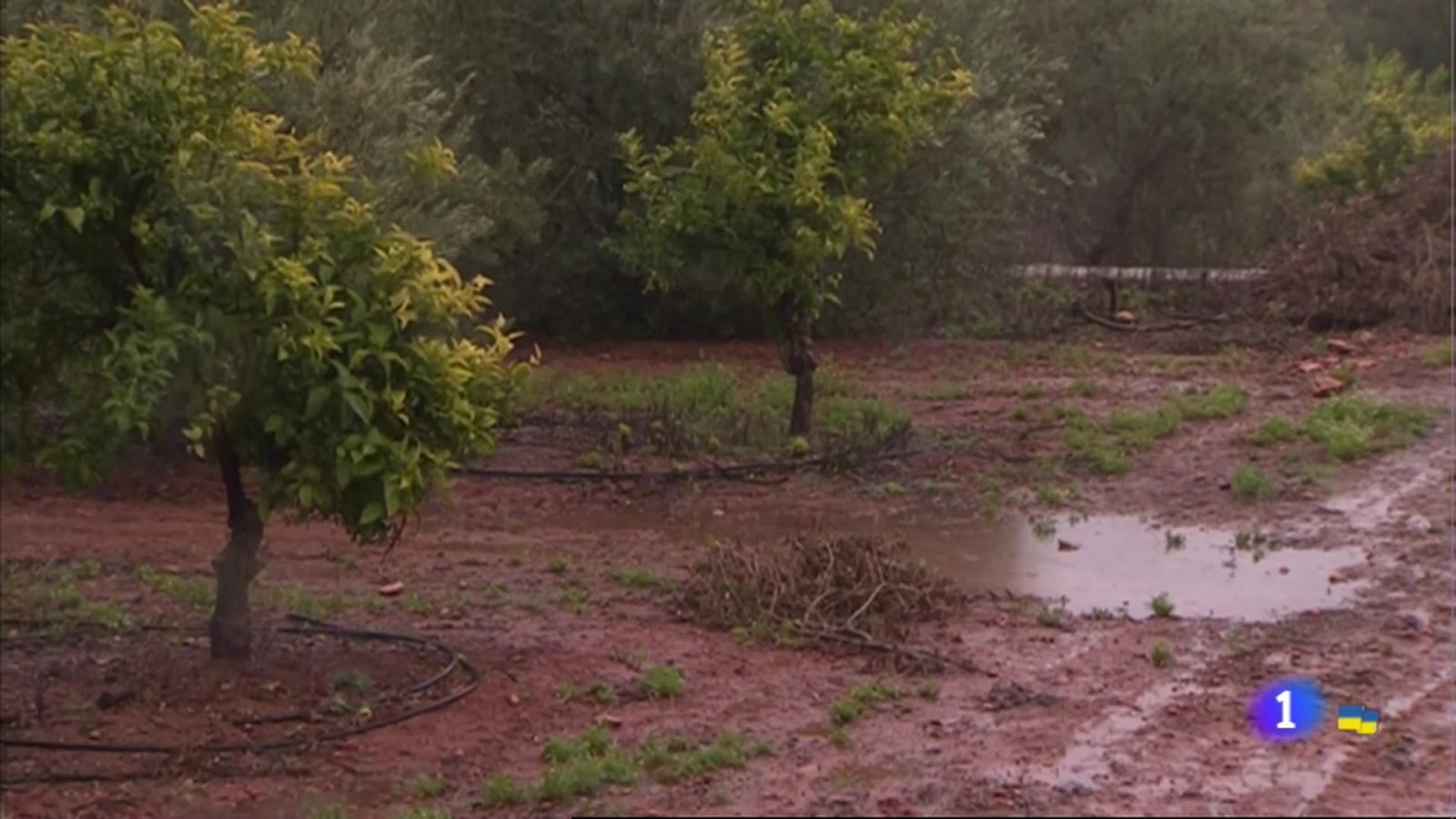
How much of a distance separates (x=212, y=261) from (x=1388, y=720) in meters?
4.94

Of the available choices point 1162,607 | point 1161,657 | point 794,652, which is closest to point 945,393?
point 1162,607

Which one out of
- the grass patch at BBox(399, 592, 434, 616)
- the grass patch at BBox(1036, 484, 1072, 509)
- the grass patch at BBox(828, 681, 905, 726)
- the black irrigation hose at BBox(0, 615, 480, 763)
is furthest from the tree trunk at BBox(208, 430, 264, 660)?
the grass patch at BBox(1036, 484, 1072, 509)

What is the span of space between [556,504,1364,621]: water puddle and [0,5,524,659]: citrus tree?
151 inches

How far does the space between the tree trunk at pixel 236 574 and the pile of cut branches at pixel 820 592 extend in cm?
225

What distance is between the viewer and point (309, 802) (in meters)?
6.97

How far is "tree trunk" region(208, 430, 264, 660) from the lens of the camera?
8445 mm

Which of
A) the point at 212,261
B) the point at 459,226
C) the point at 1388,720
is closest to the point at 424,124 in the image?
the point at 459,226

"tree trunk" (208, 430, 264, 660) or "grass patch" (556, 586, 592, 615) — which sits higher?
"tree trunk" (208, 430, 264, 660)

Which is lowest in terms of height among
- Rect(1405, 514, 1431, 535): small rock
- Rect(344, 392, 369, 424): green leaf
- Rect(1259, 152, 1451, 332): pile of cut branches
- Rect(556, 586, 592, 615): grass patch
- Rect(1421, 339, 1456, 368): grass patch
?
Rect(556, 586, 592, 615): grass patch

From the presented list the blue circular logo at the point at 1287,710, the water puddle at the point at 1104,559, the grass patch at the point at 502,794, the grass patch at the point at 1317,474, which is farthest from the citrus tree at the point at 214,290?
the grass patch at the point at 1317,474

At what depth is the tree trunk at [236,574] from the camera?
27.7 ft

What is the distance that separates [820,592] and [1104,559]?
8.28ft

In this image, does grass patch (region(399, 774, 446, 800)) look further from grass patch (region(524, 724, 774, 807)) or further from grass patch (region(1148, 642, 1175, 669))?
grass patch (region(1148, 642, 1175, 669))

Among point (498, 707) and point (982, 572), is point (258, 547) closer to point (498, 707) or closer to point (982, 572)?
point (498, 707)
